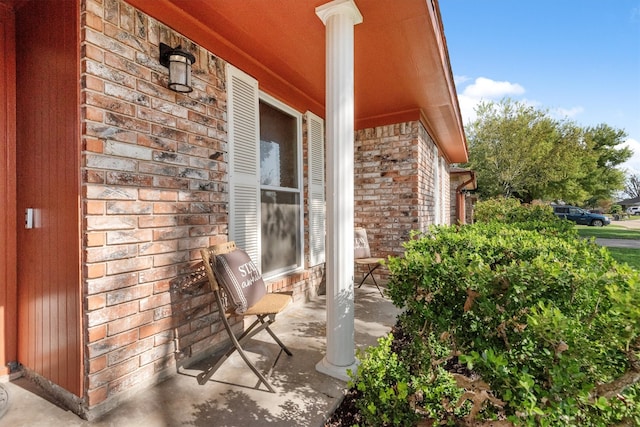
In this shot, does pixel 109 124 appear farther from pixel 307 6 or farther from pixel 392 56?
pixel 392 56

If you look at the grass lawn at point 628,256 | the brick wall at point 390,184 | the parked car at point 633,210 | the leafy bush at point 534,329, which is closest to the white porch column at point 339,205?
the leafy bush at point 534,329

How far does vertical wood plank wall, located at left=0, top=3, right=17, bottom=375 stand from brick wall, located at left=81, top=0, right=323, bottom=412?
0.81 meters

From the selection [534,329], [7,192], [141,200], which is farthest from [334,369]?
[7,192]

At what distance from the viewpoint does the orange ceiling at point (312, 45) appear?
2080mm

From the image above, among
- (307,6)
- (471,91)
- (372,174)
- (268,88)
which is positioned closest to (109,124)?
(307,6)

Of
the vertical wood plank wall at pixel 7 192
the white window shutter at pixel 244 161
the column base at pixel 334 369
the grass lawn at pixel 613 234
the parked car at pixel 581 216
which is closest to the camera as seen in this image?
the vertical wood plank wall at pixel 7 192

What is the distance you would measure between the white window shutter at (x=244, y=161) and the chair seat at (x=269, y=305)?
64 centimetres

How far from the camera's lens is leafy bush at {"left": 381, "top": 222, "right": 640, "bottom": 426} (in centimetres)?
96

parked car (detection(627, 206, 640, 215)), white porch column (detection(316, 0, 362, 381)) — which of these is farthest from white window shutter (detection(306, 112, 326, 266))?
parked car (detection(627, 206, 640, 215))

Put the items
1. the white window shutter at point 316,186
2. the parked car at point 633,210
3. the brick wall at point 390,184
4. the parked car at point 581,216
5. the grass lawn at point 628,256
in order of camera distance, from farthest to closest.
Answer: the parked car at point 633,210, the parked car at point 581,216, the grass lawn at point 628,256, the brick wall at point 390,184, the white window shutter at point 316,186

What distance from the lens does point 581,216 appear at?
2125 centimetres

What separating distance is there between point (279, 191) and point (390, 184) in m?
1.79

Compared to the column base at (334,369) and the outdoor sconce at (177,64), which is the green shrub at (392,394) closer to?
the column base at (334,369)

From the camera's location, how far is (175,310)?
2.11m
